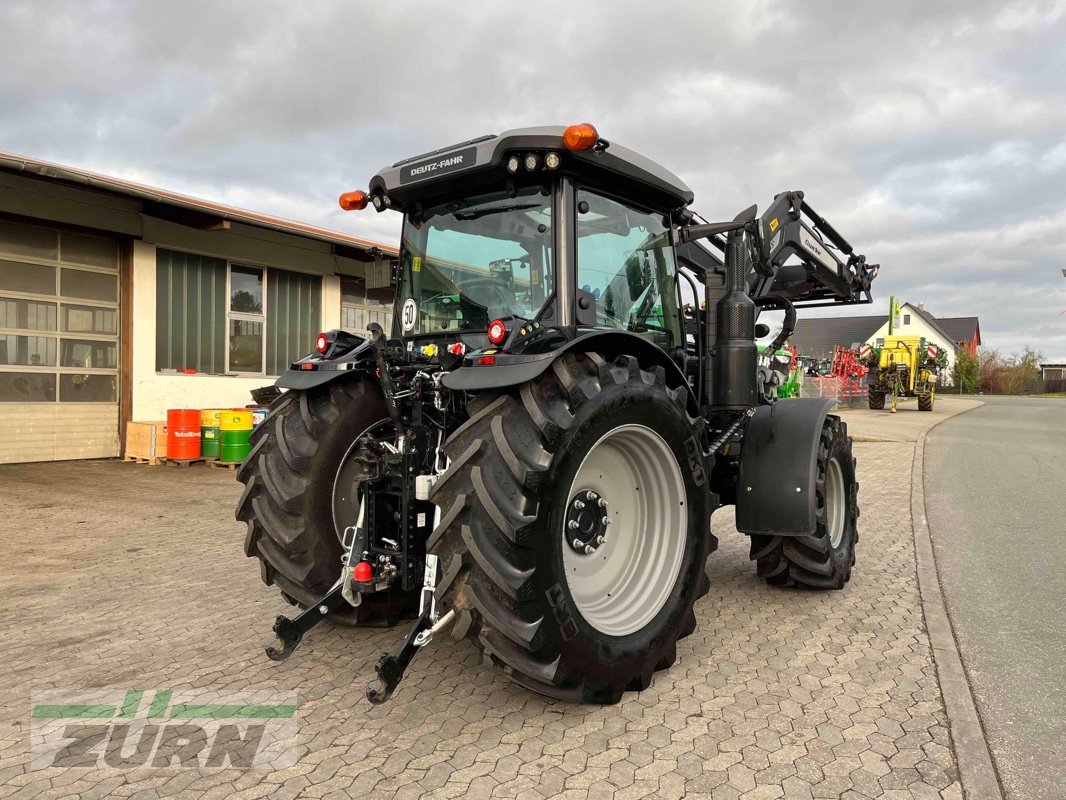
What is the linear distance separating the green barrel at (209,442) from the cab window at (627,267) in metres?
8.51

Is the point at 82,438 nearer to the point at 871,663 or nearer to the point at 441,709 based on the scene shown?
Result: the point at 441,709

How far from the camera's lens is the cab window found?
142 inches

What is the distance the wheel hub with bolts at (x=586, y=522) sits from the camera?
3357mm

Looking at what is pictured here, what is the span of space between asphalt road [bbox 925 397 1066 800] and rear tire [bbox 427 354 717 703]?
143 cm

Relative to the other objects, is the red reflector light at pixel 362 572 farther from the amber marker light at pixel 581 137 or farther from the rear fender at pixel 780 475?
the rear fender at pixel 780 475

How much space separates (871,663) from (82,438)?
11.1 m

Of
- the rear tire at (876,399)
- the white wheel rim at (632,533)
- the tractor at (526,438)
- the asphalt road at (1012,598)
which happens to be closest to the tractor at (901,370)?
the rear tire at (876,399)

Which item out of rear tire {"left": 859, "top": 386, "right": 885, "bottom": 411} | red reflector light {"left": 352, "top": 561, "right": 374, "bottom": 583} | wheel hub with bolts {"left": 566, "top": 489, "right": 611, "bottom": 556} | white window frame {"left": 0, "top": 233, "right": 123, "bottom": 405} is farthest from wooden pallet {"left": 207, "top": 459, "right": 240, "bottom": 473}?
rear tire {"left": 859, "top": 386, "right": 885, "bottom": 411}

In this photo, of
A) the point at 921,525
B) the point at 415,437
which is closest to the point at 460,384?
the point at 415,437

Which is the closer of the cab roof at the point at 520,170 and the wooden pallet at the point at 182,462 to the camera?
the cab roof at the point at 520,170

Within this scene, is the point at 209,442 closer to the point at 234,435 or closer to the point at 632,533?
the point at 234,435

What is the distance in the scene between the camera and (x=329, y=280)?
13.9m

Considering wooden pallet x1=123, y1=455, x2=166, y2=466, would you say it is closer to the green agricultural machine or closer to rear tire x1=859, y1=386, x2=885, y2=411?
the green agricultural machine

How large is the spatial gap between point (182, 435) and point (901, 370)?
2470cm
